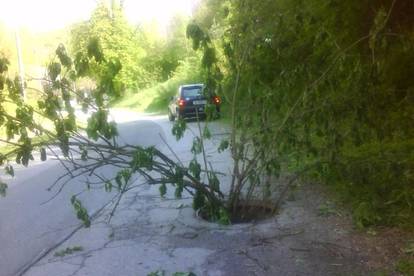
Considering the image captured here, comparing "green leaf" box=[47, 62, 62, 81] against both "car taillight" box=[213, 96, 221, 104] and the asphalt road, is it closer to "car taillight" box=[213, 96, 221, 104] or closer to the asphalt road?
the asphalt road

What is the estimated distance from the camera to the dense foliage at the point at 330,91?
6242mm

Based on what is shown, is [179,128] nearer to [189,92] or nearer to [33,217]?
[33,217]

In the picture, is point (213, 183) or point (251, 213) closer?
point (213, 183)

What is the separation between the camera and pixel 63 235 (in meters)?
6.91

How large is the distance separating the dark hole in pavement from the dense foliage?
0.81 m

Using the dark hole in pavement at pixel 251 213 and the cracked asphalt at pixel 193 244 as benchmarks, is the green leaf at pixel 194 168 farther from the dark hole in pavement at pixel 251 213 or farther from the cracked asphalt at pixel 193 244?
the dark hole in pavement at pixel 251 213

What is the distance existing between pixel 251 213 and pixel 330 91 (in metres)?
2.00

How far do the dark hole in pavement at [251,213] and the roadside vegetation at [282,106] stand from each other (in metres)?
0.06

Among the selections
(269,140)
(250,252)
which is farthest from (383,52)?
(250,252)

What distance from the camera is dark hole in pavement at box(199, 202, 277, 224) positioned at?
23.1 ft

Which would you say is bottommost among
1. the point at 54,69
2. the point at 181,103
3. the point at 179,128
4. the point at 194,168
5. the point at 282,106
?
the point at 181,103

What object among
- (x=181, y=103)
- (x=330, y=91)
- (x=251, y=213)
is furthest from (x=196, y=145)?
(x=181, y=103)

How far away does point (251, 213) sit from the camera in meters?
7.24

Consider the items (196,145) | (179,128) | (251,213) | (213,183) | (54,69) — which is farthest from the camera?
(251,213)
